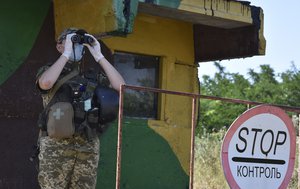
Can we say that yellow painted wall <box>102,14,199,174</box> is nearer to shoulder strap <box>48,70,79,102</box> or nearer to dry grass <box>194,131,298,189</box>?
shoulder strap <box>48,70,79,102</box>

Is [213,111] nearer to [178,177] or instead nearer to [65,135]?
[178,177]

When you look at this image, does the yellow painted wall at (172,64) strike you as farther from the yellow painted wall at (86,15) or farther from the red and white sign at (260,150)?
the red and white sign at (260,150)

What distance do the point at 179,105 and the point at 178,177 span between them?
2.74 ft

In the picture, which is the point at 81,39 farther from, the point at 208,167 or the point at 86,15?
the point at 208,167

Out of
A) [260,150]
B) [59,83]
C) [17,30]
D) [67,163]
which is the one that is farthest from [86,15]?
[260,150]

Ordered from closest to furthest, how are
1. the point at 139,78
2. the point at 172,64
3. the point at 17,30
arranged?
the point at 17,30, the point at 139,78, the point at 172,64

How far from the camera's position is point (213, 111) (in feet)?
78.0

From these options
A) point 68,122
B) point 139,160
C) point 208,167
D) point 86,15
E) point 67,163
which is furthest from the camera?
point 208,167

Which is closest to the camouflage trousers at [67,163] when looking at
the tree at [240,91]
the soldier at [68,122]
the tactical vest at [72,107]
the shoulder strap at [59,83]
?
the soldier at [68,122]

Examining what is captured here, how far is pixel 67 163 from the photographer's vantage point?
194 inches

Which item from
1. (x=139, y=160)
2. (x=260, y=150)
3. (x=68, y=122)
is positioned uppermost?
(x=68, y=122)

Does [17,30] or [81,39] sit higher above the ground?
[17,30]

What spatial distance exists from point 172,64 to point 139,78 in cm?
46

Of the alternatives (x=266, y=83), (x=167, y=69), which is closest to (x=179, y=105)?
(x=167, y=69)
